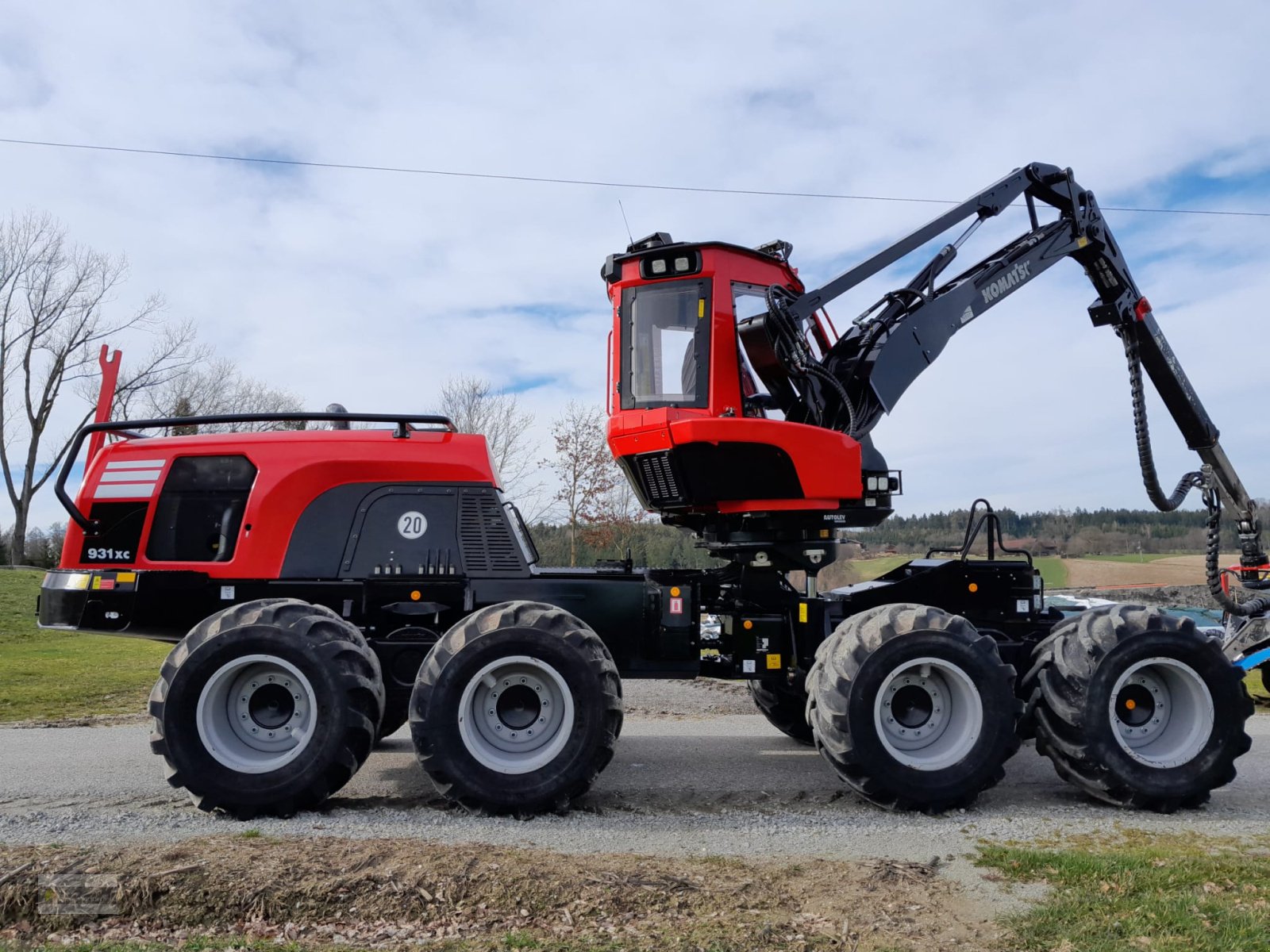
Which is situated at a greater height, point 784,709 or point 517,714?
point 517,714

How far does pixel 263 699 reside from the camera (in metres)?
7.01

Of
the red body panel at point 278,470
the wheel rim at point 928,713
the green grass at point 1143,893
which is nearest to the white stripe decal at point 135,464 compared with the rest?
the red body panel at point 278,470

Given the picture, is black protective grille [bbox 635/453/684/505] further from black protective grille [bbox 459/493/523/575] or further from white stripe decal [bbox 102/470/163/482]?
white stripe decal [bbox 102/470/163/482]

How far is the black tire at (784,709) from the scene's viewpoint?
9.96m

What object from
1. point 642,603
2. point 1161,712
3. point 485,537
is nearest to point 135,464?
point 485,537

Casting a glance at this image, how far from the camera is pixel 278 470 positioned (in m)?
7.53

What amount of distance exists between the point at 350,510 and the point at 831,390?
415 centimetres

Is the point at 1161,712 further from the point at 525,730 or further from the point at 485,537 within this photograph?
the point at 485,537

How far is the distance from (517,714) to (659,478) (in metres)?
2.30

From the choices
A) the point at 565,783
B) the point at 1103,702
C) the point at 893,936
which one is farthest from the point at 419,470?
the point at 1103,702

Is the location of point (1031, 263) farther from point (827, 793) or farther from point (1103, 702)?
point (827, 793)

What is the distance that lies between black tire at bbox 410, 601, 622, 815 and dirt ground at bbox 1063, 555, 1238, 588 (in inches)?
672

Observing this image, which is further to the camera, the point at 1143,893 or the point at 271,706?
the point at 271,706

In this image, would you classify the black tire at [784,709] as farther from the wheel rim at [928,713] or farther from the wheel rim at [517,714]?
the wheel rim at [517,714]
